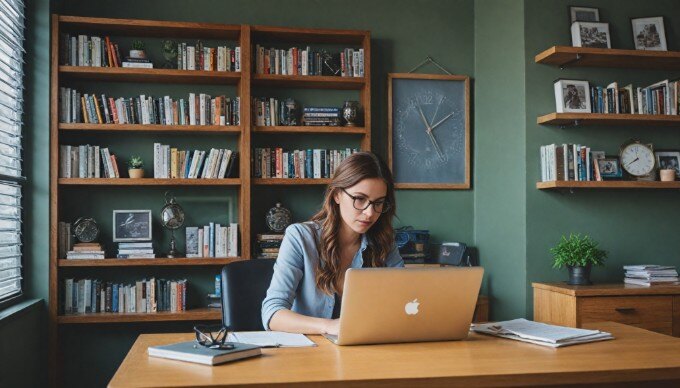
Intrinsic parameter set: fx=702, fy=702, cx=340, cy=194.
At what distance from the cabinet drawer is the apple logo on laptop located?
1.97m

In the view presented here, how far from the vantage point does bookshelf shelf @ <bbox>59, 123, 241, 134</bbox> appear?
4.03 meters

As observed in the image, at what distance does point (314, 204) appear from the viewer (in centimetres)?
456

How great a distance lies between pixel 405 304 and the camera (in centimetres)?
193

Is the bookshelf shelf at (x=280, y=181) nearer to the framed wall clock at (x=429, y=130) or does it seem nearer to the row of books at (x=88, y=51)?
the framed wall clock at (x=429, y=130)

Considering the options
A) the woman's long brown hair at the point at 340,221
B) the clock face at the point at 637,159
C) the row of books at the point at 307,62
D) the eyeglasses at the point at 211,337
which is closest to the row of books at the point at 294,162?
the row of books at the point at 307,62

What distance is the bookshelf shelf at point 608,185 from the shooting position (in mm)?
3900

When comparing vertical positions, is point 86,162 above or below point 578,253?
above

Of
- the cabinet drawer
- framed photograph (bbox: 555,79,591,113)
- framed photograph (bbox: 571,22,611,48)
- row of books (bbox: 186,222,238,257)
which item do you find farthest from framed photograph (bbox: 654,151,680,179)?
row of books (bbox: 186,222,238,257)

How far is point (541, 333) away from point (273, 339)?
803 mm

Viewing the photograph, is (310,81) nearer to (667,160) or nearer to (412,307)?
(667,160)

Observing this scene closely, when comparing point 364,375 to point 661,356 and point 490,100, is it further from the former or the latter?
point 490,100

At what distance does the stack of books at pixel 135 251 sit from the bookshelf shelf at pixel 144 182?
369mm

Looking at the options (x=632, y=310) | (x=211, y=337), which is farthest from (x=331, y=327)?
(x=632, y=310)

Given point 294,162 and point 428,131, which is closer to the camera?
point 294,162
